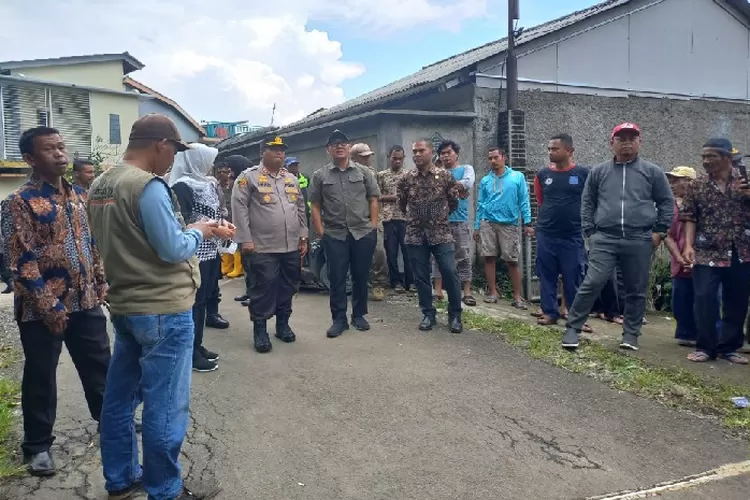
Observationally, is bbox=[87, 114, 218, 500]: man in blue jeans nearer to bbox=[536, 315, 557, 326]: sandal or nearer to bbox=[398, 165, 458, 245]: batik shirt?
bbox=[398, 165, 458, 245]: batik shirt

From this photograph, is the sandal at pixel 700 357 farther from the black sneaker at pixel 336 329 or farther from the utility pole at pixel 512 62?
the utility pole at pixel 512 62

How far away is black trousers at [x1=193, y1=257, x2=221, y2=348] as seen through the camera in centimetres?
489

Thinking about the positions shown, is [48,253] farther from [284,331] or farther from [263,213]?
[284,331]

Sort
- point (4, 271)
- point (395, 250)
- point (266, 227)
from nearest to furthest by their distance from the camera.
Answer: point (4, 271) < point (266, 227) < point (395, 250)

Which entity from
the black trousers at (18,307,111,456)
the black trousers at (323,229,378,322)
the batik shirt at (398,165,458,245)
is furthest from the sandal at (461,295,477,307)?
the black trousers at (18,307,111,456)

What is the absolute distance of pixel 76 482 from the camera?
3.26 metres

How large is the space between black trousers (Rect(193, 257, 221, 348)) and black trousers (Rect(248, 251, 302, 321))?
377 millimetres

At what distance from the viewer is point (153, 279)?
278cm

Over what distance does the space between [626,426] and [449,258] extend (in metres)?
2.57

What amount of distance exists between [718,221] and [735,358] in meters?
1.20

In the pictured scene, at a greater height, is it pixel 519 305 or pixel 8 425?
pixel 519 305

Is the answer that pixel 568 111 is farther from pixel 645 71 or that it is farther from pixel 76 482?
pixel 76 482

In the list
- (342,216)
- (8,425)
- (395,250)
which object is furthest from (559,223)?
(8,425)

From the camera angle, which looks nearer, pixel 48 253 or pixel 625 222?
pixel 48 253
